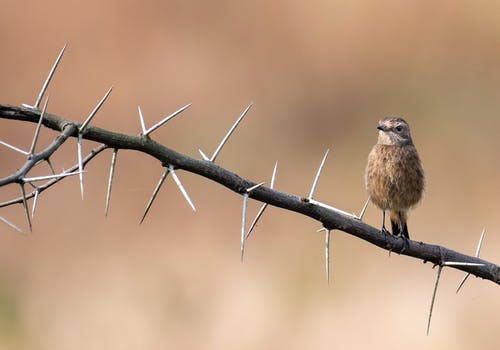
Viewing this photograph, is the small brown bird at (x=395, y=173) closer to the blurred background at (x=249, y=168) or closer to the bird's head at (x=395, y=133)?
the bird's head at (x=395, y=133)

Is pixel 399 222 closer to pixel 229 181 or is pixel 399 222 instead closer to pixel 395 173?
pixel 395 173

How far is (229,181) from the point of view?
3.10 m

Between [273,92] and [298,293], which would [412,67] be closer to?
[273,92]

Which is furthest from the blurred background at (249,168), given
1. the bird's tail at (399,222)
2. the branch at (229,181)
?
the branch at (229,181)

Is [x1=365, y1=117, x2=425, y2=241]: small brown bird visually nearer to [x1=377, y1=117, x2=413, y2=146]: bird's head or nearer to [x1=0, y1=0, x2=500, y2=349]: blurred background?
[x1=377, y1=117, x2=413, y2=146]: bird's head

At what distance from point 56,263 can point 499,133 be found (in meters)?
6.82

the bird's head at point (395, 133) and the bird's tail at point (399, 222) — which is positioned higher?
the bird's head at point (395, 133)

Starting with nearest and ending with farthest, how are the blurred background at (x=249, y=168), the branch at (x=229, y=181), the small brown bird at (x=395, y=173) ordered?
the branch at (x=229, y=181), the small brown bird at (x=395, y=173), the blurred background at (x=249, y=168)

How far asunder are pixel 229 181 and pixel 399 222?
13.0ft

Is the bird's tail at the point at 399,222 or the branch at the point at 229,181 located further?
the bird's tail at the point at 399,222

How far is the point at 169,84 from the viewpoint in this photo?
43.0 ft

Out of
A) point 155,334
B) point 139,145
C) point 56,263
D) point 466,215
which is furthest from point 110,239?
point 139,145

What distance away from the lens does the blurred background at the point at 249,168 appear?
10609 mm

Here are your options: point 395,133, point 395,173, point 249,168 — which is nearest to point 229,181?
point 395,173
